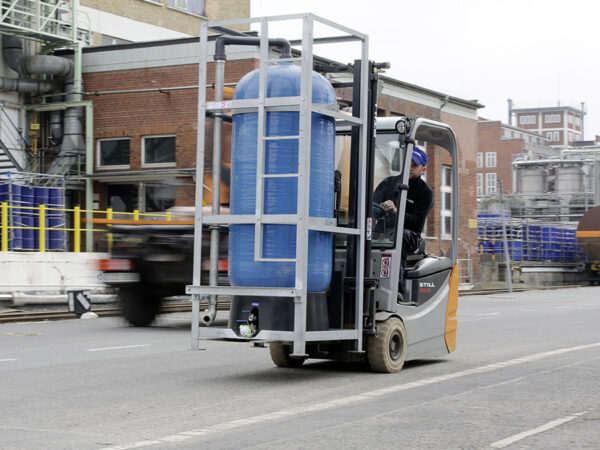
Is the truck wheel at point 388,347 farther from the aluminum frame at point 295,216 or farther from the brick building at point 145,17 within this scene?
the brick building at point 145,17

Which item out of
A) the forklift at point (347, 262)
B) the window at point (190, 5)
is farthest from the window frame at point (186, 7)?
the forklift at point (347, 262)

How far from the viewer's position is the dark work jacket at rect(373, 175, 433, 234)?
992 centimetres

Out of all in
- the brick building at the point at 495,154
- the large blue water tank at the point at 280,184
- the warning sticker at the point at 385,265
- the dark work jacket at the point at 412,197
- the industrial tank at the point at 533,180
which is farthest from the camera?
the brick building at the point at 495,154

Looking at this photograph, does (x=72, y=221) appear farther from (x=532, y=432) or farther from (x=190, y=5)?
(x=532, y=432)

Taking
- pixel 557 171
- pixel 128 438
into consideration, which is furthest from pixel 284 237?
pixel 557 171

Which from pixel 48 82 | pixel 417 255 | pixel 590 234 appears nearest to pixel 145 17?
pixel 48 82

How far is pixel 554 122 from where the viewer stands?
152m

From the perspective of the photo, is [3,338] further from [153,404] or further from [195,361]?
[153,404]

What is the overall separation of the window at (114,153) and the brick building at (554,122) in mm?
125758

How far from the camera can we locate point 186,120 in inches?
1192

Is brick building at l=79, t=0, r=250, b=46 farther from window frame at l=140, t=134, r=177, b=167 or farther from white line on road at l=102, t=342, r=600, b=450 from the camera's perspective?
white line on road at l=102, t=342, r=600, b=450

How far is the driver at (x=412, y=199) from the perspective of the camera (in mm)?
9922

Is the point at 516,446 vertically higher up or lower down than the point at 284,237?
lower down

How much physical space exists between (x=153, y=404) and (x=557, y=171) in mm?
62605
